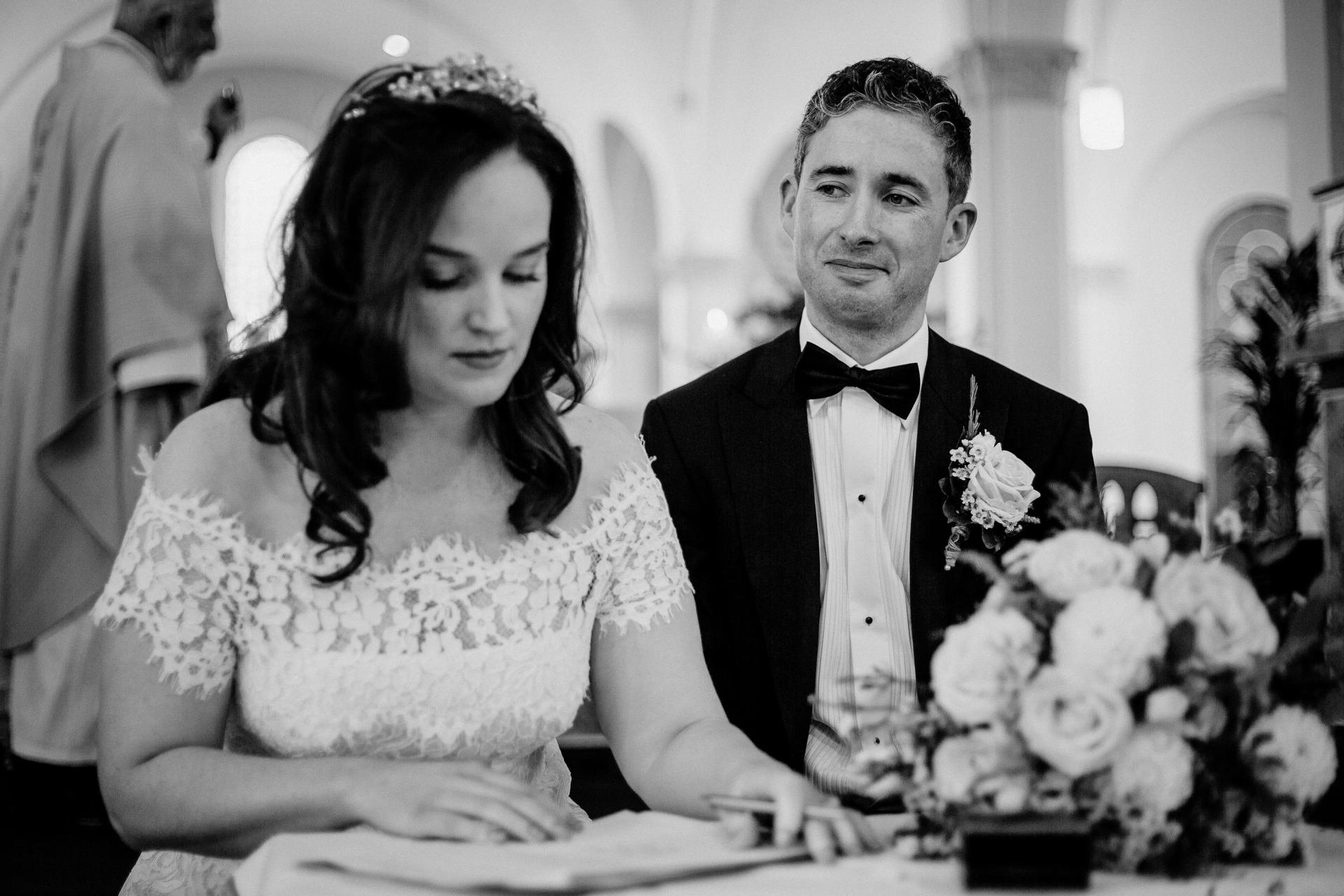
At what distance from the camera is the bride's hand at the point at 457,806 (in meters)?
1.57

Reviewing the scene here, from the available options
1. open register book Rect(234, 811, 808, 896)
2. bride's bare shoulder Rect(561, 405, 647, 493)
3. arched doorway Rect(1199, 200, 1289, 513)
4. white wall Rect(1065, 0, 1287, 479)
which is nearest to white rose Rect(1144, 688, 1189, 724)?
open register book Rect(234, 811, 808, 896)

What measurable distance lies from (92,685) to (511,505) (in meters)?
2.73

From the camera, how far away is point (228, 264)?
1769 centimetres

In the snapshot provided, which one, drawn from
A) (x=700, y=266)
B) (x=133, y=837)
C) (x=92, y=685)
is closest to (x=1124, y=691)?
(x=133, y=837)

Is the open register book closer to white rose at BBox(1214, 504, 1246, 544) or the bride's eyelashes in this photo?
white rose at BBox(1214, 504, 1246, 544)

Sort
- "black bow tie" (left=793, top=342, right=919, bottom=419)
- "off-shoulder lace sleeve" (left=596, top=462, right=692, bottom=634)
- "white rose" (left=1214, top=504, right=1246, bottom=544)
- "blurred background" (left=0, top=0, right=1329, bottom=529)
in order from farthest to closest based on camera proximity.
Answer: "blurred background" (left=0, top=0, right=1329, bottom=529), "black bow tie" (left=793, top=342, right=919, bottom=419), "off-shoulder lace sleeve" (left=596, top=462, right=692, bottom=634), "white rose" (left=1214, top=504, right=1246, bottom=544)

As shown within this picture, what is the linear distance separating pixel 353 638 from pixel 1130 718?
1136mm

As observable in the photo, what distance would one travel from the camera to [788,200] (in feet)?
10.9

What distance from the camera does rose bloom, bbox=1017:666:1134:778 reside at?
1.34 meters

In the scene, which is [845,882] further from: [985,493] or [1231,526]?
[985,493]

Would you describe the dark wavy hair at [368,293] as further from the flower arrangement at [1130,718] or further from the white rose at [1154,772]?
the white rose at [1154,772]

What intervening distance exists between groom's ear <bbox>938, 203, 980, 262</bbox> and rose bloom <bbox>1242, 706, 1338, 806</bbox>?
6.07 ft

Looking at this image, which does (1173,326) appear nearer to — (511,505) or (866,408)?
(866,408)

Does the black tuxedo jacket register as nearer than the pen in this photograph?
No
